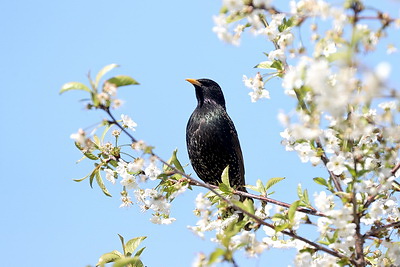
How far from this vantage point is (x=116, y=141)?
3.65 meters

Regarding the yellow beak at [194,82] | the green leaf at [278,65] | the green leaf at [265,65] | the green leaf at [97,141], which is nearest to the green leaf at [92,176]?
the green leaf at [97,141]

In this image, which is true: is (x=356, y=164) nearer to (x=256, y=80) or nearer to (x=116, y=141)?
(x=256, y=80)

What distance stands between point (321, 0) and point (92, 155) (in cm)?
204

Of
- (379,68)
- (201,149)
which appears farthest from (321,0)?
(201,149)

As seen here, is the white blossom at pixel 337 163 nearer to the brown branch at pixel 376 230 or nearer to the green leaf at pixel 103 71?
the brown branch at pixel 376 230

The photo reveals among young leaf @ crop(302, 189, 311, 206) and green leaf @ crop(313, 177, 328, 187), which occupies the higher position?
green leaf @ crop(313, 177, 328, 187)

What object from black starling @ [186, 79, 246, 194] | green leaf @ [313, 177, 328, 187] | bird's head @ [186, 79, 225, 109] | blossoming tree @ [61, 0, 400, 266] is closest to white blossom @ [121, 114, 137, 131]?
blossoming tree @ [61, 0, 400, 266]

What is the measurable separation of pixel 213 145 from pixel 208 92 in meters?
0.88

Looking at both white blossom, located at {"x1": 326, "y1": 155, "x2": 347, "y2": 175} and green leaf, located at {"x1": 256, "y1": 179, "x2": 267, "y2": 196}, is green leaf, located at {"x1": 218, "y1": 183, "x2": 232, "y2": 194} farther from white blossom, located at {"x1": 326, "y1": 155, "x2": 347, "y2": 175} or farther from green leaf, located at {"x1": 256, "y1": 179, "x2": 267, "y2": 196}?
white blossom, located at {"x1": 326, "y1": 155, "x2": 347, "y2": 175}

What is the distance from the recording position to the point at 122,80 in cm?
248

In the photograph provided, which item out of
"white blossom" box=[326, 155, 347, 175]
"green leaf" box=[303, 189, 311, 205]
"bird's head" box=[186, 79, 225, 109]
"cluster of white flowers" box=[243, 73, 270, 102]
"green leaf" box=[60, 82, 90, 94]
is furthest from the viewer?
"bird's head" box=[186, 79, 225, 109]

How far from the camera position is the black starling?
19.7 ft

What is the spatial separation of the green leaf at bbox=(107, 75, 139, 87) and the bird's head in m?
4.00

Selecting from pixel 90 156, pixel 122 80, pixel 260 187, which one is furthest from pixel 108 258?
pixel 122 80
